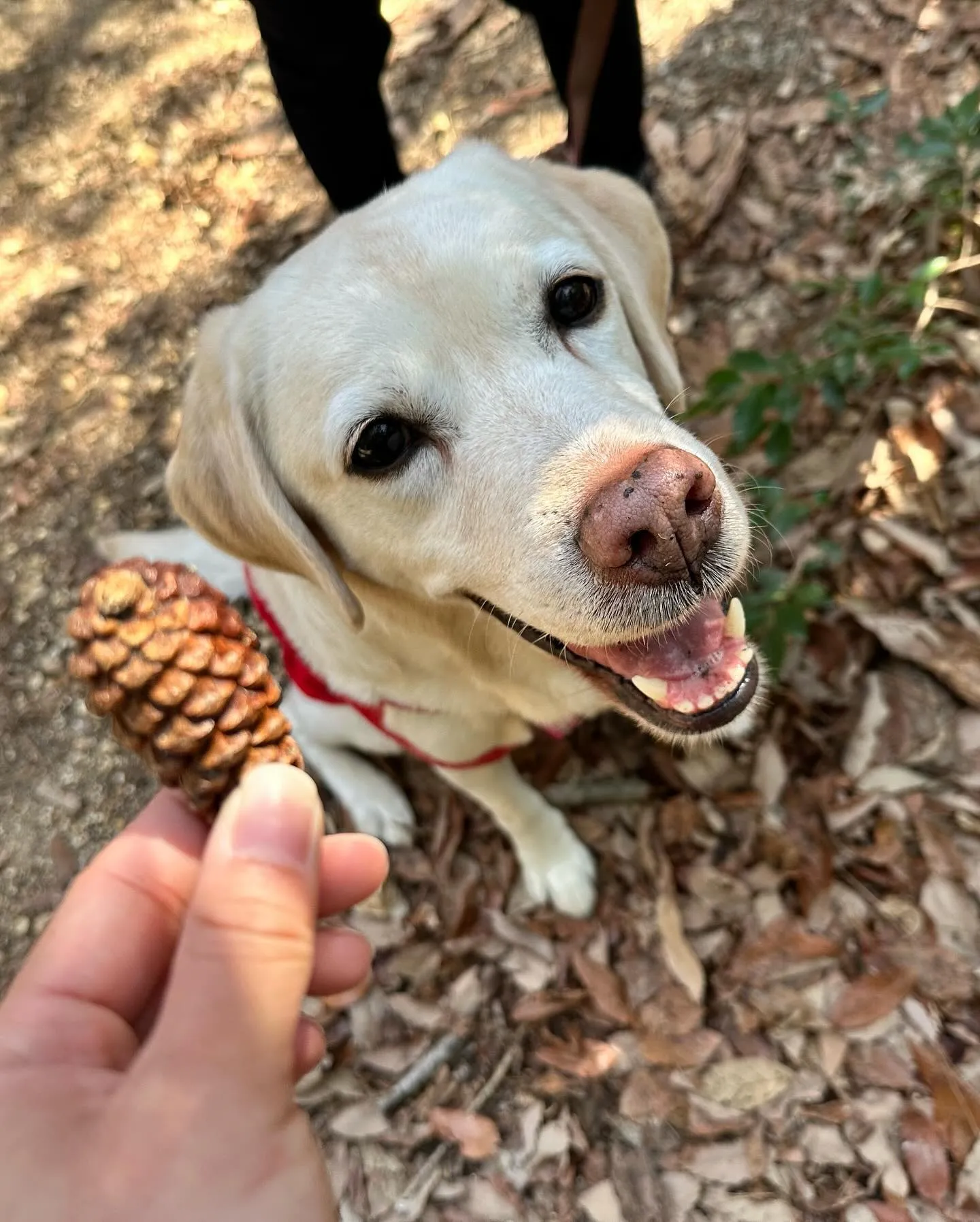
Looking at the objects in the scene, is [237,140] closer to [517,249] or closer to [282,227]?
[282,227]

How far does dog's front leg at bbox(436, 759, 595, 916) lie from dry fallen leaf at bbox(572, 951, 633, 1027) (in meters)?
0.14

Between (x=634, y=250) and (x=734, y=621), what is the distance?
0.92 metres

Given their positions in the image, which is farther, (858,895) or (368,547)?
(858,895)

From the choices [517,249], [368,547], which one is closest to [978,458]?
[517,249]

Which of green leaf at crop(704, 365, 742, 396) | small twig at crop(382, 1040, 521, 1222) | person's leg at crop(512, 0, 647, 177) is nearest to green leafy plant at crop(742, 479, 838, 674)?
green leaf at crop(704, 365, 742, 396)

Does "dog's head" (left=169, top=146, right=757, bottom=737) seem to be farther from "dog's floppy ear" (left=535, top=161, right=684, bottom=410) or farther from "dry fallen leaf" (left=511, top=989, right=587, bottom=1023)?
"dry fallen leaf" (left=511, top=989, right=587, bottom=1023)

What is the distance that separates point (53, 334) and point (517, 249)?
3.01m

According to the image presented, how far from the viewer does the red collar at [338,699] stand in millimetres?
2381

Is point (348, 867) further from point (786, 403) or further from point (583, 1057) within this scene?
point (786, 403)

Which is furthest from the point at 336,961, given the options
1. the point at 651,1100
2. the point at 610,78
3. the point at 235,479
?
the point at 610,78

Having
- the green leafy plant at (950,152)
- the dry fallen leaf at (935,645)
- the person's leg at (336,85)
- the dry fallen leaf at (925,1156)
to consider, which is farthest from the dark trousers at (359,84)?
the dry fallen leaf at (925,1156)

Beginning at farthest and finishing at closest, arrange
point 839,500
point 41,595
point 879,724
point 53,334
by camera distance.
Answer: point 53,334, point 41,595, point 839,500, point 879,724

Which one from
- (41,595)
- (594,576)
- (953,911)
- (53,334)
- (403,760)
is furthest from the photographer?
(53,334)

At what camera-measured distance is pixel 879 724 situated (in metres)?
2.64
